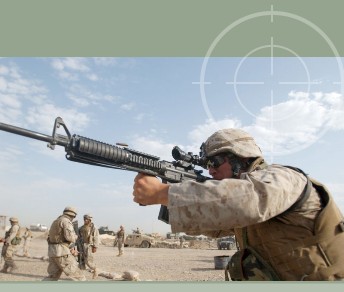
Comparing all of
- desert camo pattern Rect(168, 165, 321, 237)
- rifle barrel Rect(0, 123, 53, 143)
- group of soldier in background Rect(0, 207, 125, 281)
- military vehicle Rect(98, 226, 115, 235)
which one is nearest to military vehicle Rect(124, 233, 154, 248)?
military vehicle Rect(98, 226, 115, 235)

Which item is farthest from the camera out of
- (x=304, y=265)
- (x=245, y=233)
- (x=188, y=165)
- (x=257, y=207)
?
(x=188, y=165)

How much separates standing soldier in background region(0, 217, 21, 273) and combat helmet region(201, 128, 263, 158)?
40.5 feet

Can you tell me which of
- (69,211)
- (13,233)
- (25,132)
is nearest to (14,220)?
(13,233)

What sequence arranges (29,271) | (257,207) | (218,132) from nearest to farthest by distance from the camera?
(257,207), (218,132), (29,271)

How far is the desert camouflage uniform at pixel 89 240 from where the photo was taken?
45.7 ft

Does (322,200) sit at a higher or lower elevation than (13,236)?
lower

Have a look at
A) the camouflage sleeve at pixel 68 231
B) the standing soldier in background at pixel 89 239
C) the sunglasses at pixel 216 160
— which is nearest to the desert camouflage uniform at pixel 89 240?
the standing soldier in background at pixel 89 239

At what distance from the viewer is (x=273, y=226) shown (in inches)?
118

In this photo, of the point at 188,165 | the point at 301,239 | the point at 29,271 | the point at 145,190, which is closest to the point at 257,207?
the point at 301,239

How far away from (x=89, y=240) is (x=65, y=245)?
368cm

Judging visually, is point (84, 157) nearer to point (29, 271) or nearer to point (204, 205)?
point (204, 205)

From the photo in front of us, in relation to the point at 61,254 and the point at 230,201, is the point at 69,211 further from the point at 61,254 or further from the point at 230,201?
the point at 230,201

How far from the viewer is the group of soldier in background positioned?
10.5 meters

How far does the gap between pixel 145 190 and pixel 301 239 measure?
1.23m
